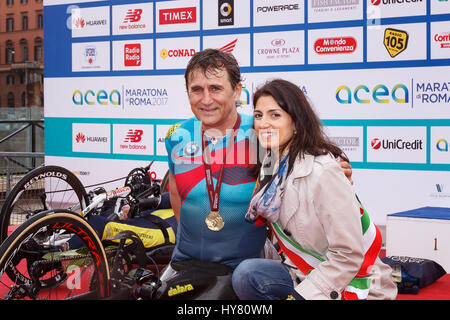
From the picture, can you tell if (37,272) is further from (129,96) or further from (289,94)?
(129,96)

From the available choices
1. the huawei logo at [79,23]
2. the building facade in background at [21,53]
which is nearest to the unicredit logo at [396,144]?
the huawei logo at [79,23]

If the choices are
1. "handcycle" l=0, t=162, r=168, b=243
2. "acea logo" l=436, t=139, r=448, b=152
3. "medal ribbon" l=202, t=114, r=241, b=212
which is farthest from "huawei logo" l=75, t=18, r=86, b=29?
"medal ribbon" l=202, t=114, r=241, b=212

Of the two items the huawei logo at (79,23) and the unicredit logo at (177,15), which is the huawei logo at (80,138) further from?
the unicredit logo at (177,15)

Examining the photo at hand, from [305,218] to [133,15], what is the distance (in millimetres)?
4643

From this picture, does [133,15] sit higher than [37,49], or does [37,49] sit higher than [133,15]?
[37,49]

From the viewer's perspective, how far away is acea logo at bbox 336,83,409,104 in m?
4.52

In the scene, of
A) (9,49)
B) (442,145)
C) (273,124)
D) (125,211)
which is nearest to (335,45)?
(442,145)

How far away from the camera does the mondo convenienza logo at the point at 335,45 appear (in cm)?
471

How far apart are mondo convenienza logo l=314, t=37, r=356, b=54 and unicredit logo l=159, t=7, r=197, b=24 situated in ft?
4.66

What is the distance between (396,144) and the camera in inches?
179

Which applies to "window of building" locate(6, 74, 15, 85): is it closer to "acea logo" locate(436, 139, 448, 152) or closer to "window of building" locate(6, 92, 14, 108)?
"window of building" locate(6, 92, 14, 108)

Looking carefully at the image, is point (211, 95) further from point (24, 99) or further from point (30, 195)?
point (24, 99)

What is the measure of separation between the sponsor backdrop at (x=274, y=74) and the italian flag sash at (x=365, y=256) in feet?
9.49

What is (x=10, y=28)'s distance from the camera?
1740 inches
